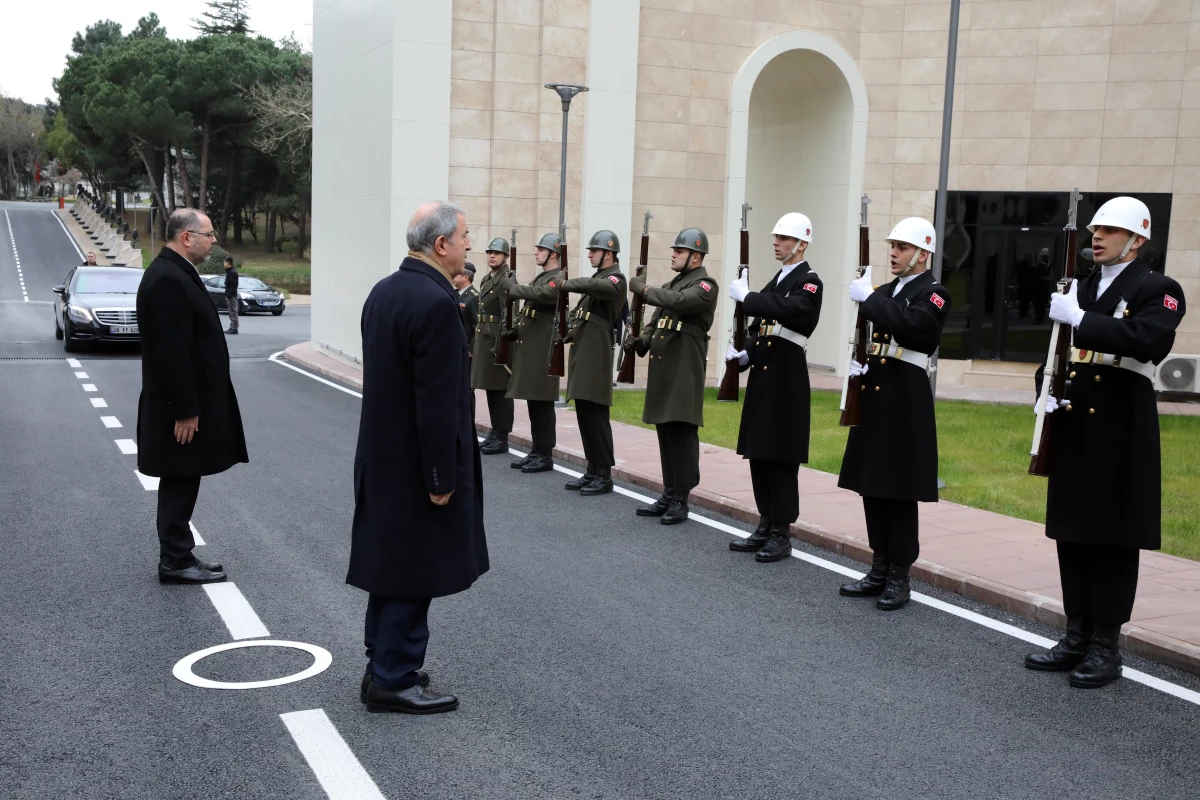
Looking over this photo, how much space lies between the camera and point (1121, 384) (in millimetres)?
5336

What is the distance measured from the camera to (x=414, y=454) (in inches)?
178

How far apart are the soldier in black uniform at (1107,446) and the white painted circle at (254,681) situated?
340 centimetres

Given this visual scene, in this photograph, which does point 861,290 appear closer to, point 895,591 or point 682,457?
point 895,591

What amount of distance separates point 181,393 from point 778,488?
3.74 metres

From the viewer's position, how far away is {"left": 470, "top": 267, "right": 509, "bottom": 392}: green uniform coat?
11.4 metres

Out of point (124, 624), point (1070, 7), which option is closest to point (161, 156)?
point (1070, 7)

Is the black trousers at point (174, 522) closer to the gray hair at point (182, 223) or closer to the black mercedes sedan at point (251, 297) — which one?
the gray hair at point (182, 223)

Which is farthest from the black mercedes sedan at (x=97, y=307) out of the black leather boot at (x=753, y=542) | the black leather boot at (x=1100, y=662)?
the black leather boot at (x=1100, y=662)

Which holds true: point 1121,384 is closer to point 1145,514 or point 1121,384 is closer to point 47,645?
point 1145,514

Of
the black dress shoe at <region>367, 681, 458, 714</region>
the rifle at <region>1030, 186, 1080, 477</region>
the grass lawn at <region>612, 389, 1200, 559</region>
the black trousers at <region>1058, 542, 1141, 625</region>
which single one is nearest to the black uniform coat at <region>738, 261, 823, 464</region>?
the rifle at <region>1030, 186, 1080, 477</region>

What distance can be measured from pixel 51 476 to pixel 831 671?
23.3ft

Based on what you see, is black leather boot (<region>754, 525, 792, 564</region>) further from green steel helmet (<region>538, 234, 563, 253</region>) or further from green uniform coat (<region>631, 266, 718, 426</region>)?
green steel helmet (<region>538, 234, 563, 253</region>)

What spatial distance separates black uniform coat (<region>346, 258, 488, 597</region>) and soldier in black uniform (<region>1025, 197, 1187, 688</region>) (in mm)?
2794

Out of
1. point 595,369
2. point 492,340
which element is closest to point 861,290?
point 595,369
